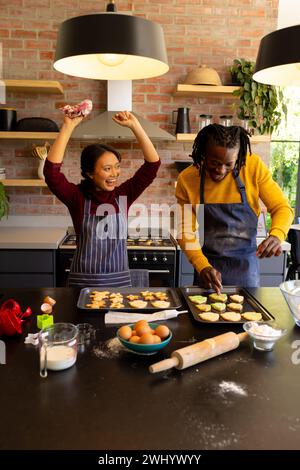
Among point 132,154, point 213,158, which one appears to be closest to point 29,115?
point 132,154

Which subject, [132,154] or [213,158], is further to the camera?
[132,154]

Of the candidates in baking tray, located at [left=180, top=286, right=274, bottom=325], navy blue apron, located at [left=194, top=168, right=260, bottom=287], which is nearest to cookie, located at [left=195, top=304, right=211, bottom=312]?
baking tray, located at [left=180, top=286, right=274, bottom=325]

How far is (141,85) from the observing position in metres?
3.76

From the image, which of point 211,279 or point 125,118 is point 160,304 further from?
point 125,118

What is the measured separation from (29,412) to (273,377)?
61cm

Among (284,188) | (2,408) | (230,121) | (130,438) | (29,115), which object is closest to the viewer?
(130,438)

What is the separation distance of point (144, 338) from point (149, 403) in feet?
0.77

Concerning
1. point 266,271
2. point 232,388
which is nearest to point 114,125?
point 266,271

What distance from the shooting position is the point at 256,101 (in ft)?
11.3

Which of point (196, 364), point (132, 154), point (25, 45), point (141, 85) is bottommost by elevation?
point (196, 364)

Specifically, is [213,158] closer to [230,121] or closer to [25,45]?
[230,121]

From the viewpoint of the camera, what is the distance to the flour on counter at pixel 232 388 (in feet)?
3.27

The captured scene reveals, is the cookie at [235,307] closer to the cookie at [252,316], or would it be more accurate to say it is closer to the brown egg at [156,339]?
the cookie at [252,316]

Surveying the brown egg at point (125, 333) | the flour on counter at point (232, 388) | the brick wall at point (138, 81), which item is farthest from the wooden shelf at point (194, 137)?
the flour on counter at point (232, 388)
